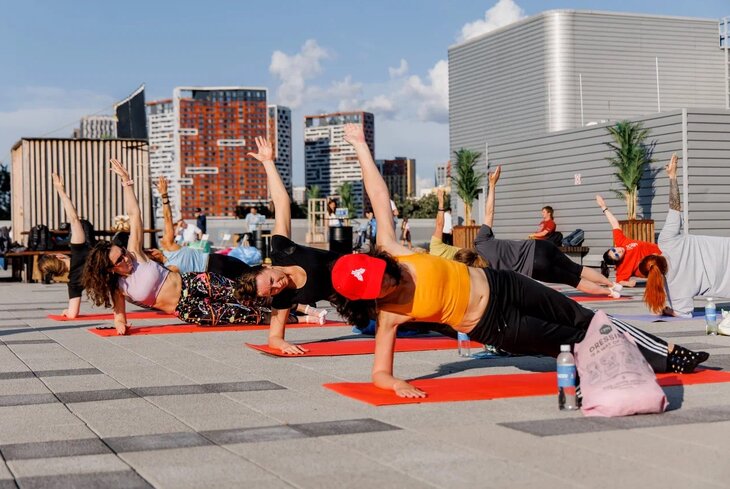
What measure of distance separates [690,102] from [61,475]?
46508 mm

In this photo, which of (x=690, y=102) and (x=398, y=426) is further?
(x=690, y=102)

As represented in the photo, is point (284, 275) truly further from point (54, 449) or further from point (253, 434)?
point (54, 449)

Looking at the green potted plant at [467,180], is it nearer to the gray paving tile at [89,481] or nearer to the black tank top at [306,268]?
the black tank top at [306,268]

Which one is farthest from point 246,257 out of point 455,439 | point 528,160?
point 528,160

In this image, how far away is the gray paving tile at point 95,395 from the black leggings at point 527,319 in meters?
2.17

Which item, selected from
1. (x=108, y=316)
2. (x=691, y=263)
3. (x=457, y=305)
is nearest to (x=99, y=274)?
(x=108, y=316)

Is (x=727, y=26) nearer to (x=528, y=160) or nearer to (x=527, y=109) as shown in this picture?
(x=527, y=109)

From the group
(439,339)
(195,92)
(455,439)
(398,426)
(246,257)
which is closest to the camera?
(455,439)

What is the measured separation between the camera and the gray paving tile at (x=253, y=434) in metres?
4.54

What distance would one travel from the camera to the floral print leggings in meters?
10.4

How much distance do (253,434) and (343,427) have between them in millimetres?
455

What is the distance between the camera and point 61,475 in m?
3.85

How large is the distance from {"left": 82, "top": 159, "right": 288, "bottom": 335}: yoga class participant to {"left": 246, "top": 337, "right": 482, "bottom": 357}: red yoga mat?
0.73m

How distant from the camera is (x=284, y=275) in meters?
6.76
